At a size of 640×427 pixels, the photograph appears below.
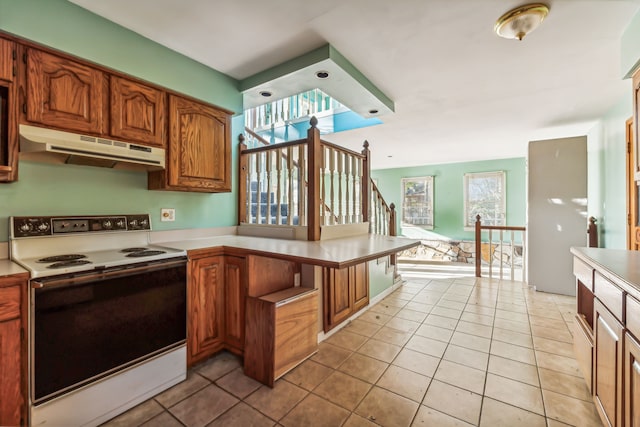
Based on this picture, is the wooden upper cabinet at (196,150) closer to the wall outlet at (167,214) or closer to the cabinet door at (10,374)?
the wall outlet at (167,214)

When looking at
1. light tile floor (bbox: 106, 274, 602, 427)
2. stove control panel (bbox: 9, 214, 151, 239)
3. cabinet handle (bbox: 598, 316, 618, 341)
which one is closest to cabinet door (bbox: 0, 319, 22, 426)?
light tile floor (bbox: 106, 274, 602, 427)

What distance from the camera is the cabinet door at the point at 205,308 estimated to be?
202 cm

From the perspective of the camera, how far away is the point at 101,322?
60.3 inches

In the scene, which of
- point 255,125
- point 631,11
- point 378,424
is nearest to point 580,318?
point 378,424

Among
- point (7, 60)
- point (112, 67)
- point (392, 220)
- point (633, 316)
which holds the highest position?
point (112, 67)

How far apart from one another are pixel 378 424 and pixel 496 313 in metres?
2.46

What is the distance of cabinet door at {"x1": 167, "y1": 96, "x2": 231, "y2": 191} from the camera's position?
7.25ft

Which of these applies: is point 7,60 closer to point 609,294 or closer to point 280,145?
point 280,145

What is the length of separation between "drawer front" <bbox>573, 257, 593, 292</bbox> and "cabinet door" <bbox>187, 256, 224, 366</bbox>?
2534 millimetres

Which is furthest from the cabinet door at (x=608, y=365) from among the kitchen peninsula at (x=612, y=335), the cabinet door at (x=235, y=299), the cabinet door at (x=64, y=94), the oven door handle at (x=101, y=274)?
the cabinet door at (x=64, y=94)

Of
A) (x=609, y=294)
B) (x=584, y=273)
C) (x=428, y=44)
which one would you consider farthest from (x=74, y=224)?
(x=584, y=273)

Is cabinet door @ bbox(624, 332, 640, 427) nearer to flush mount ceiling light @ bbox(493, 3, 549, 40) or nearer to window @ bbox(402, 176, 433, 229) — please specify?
flush mount ceiling light @ bbox(493, 3, 549, 40)

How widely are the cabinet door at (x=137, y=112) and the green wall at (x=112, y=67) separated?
256 millimetres

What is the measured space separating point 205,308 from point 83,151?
52.6 inches
